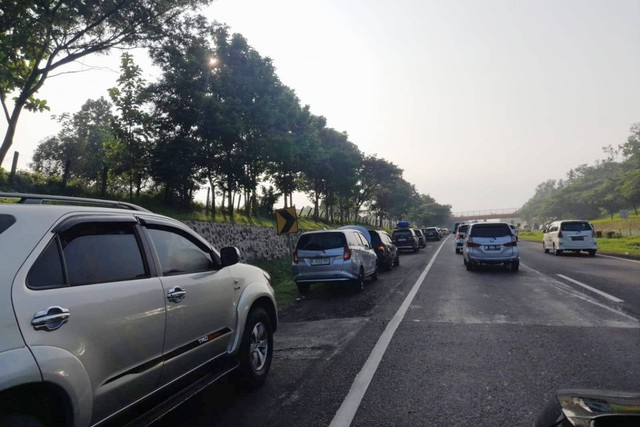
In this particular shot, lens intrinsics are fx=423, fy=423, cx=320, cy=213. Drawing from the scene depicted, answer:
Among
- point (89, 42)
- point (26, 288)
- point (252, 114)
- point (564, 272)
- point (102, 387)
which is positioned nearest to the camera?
point (26, 288)

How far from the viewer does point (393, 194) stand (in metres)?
69.4

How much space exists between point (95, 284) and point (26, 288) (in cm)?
49

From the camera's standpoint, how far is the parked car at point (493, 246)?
15750mm

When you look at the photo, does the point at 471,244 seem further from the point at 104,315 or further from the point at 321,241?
the point at 104,315

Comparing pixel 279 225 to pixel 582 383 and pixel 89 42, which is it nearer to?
pixel 89 42

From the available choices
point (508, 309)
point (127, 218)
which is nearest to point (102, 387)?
point (127, 218)

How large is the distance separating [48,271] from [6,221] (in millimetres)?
375

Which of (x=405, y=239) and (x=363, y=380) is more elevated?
(x=405, y=239)

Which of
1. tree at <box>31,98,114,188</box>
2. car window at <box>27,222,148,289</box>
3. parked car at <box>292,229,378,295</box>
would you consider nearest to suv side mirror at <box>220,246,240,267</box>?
car window at <box>27,222,148,289</box>

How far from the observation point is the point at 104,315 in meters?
2.73

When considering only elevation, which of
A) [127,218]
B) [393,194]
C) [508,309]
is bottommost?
[508,309]

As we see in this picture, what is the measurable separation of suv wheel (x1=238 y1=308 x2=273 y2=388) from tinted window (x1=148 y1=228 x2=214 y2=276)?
0.88m

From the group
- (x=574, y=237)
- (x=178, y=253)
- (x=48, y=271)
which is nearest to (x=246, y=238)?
(x=574, y=237)

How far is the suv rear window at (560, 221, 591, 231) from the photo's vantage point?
22653 millimetres
